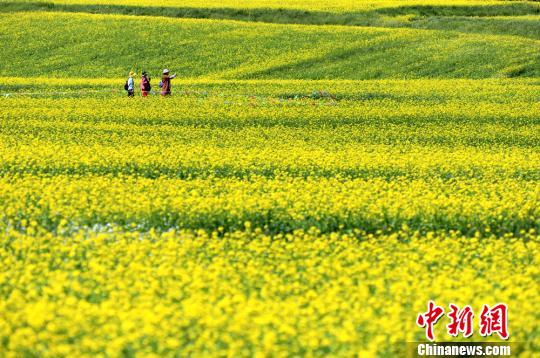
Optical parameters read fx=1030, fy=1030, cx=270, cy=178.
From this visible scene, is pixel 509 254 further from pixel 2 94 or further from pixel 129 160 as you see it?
pixel 2 94

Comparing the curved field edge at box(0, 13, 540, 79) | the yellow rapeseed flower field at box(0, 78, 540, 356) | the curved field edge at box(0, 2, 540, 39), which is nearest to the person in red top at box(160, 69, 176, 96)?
the yellow rapeseed flower field at box(0, 78, 540, 356)

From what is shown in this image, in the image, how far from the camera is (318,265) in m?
13.8

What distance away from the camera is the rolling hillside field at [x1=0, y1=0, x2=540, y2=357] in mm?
10617

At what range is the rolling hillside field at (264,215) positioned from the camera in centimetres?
1062

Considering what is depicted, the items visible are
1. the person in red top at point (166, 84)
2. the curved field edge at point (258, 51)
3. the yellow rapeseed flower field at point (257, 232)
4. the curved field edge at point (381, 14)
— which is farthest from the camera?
the curved field edge at point (381, 14)

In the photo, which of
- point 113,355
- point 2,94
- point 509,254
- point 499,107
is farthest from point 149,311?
point 2,94

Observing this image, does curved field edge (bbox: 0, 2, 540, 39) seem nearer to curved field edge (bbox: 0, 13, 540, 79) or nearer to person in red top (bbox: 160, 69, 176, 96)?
curved field edge (bbox: 0, 13, 540, 79)

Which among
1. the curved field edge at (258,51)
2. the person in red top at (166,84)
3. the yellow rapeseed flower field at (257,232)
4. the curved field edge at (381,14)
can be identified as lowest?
the yellow rapeseed flower field at (257,232)

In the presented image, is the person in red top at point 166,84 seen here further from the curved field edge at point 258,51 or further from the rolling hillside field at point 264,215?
the curved field edge at point 258,51

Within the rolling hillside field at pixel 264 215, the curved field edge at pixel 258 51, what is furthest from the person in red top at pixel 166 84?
the curved field edge at pixel 258 51

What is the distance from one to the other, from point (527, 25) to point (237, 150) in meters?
46.0

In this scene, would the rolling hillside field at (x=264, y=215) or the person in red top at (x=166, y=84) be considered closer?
the rolling hillside field at (x=264, y=215)

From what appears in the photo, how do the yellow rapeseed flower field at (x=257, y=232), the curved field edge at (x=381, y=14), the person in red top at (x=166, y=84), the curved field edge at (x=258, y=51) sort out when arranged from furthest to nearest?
the curved field edge at (x=381, y=14) → the curved field edge at (x=258, y=51) → the person in red top at (x=166, y=84) → the yellow rapeseed flower field at (x=257, y=232)

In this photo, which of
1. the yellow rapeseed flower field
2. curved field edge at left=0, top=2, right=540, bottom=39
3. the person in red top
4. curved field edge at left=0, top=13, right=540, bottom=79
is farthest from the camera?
curved field edge at left=0, top=2, right=540, bottom=39
